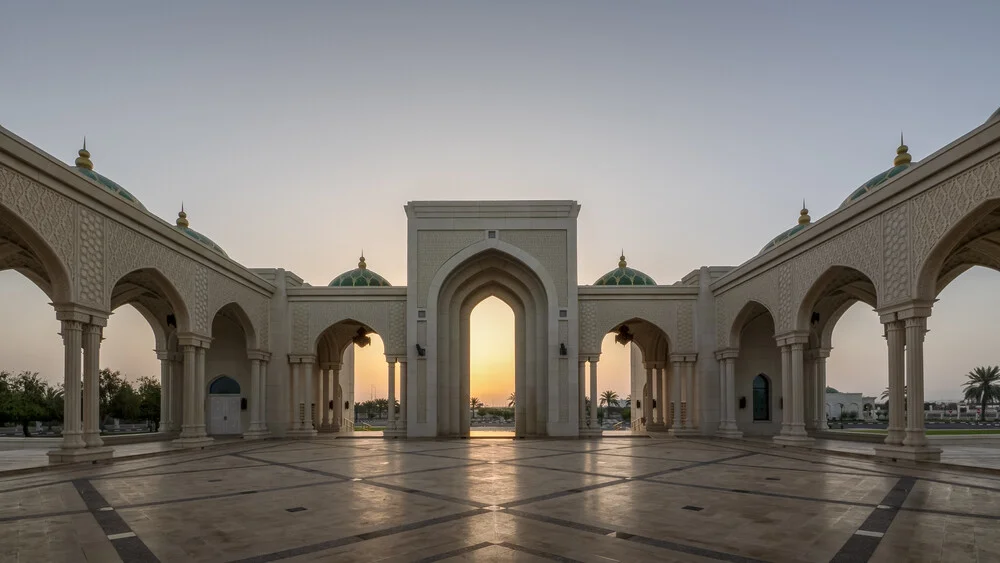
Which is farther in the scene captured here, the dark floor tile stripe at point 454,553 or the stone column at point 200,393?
the stone column at point 200,393

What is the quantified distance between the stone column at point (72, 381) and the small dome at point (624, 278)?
17.5 meters

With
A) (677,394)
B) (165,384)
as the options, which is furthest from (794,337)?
(165,384)

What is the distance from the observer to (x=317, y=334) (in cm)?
2248

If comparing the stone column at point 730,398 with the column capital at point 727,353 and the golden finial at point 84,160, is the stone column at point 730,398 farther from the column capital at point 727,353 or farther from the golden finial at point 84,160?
the golden finial at point 84,160

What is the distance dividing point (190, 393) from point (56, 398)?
24.1 meters

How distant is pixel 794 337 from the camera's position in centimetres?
1683

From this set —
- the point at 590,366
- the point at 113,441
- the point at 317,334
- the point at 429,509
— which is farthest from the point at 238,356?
the point at 429,509

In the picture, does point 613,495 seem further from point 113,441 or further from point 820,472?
point 113,441

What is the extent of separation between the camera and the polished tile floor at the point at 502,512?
5.98 m

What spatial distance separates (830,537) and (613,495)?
3058mm

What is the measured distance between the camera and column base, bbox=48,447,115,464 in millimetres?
12578

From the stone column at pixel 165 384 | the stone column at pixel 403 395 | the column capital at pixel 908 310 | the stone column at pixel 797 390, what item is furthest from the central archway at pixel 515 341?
the column capital at pixel 908 310

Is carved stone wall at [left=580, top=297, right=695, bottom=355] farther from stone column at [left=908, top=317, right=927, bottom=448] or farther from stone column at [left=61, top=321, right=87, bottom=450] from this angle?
stone column at [left=61, top=321, right=87, bottom=450]

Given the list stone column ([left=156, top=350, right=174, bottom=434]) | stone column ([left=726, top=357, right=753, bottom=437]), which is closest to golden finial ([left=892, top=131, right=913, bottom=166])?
stone column ([left=726, top=357, right=753, bottom=437])
